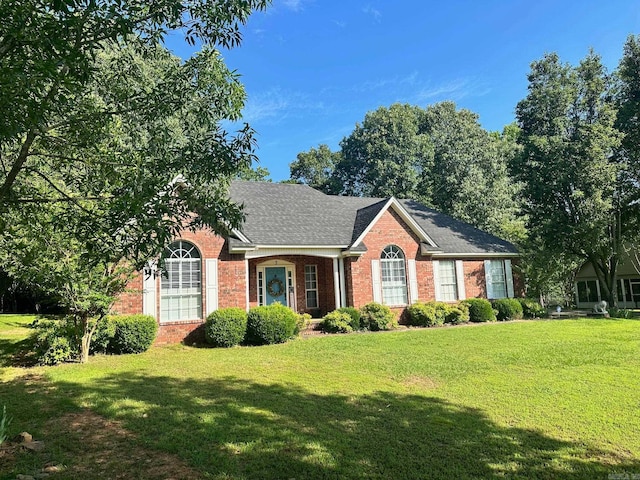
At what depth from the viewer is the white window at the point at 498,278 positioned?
20141 mm

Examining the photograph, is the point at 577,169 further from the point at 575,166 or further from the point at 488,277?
the point at 488,277

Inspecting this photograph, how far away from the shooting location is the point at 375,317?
15.8 metres

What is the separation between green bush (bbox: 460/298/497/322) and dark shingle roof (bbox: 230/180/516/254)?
2.60 m

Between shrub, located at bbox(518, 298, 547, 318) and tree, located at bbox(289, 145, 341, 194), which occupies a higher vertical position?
tree, located at bbox(289, 145, 341, 194)

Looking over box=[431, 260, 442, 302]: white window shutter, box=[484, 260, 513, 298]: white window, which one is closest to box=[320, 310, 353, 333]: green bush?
box=[431, 260, 442, 302]: white window shutter

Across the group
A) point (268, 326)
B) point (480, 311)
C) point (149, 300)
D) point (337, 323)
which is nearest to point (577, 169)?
point (480, 311)

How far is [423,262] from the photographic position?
18516 mm

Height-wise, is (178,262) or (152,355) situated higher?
(178,262)

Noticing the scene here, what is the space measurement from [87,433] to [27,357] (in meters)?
7.39

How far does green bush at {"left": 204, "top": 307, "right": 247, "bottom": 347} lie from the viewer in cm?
1277

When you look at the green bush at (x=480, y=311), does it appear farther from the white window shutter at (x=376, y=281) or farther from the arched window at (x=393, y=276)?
the white window shutter at (x=376, y=281)

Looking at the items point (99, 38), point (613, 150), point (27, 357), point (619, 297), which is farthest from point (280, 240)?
point (619, 297)

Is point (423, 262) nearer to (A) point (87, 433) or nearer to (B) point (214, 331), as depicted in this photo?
(B) point (214, 331)

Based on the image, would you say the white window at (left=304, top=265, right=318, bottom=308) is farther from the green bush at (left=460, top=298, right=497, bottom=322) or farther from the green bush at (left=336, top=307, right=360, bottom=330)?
the green bush at (left=460, top=298, right=497, bottom=322)
